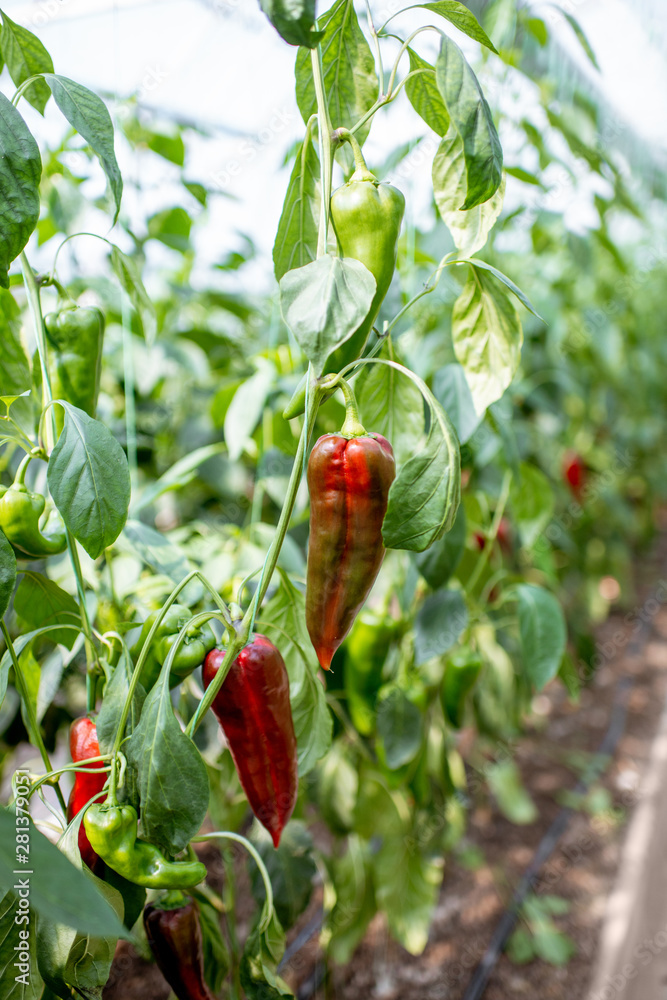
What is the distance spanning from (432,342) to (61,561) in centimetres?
61

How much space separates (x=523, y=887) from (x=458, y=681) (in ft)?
2.75

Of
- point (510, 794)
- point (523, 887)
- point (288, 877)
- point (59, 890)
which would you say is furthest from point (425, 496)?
point (510, 794)

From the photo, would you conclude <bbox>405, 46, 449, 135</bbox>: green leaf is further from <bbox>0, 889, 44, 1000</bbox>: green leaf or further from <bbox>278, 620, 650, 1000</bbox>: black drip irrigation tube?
<bbox>278, 620, 650, 1000</bbox>: black drip irrigation tube

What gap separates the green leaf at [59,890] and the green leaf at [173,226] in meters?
1.06

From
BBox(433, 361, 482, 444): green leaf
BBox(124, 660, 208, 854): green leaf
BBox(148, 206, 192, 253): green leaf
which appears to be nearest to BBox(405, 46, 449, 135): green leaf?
BBox(433, 361, 482, 444): green leaf

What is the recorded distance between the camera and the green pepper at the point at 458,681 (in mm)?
940

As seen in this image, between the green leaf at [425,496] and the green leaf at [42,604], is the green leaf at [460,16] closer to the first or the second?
the green leaf at [425,496]

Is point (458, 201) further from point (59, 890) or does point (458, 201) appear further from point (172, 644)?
point (59, 890)

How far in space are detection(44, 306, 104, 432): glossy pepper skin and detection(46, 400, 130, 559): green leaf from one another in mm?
94

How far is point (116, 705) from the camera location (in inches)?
18.8

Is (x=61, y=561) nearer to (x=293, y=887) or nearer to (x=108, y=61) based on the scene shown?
(x=293, y=887)

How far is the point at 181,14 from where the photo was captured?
5.42 feet

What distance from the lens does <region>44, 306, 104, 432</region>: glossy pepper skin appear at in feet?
1.81

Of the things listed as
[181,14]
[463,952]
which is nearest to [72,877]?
[463,952]
